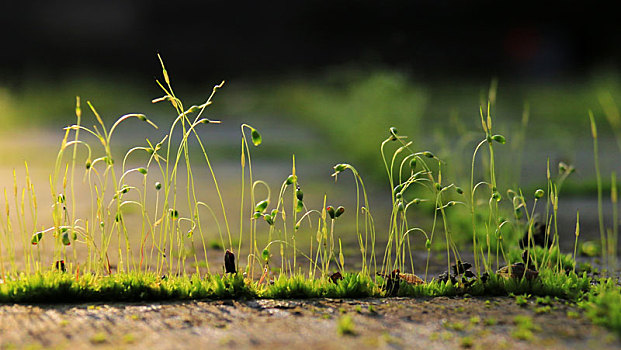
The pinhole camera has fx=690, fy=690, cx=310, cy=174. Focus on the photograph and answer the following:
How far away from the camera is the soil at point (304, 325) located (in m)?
1.74

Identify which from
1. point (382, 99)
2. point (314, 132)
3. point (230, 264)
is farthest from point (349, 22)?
point (230, 264)

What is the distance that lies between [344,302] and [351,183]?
3.18 metres

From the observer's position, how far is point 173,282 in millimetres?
2219

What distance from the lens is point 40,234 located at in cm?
214

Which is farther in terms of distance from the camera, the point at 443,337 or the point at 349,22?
the point at 349,22

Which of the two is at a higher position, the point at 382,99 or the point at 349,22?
the point at 349,22

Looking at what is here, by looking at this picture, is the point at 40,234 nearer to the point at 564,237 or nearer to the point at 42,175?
the point at 564,237

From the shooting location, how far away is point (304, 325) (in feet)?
6.21

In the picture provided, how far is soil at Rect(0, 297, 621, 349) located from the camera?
174cm

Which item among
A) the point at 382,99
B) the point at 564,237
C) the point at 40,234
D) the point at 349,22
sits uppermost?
the point at 349,22

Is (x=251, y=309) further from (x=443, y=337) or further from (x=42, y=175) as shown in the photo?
(x=42, y=175)

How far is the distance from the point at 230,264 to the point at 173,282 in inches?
7.5

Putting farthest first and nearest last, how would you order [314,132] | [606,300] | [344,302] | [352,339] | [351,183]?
[314,132] < [351,183] < [344,302] < [606,300] < [352,339]

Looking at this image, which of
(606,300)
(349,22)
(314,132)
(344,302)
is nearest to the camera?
(606,300)
